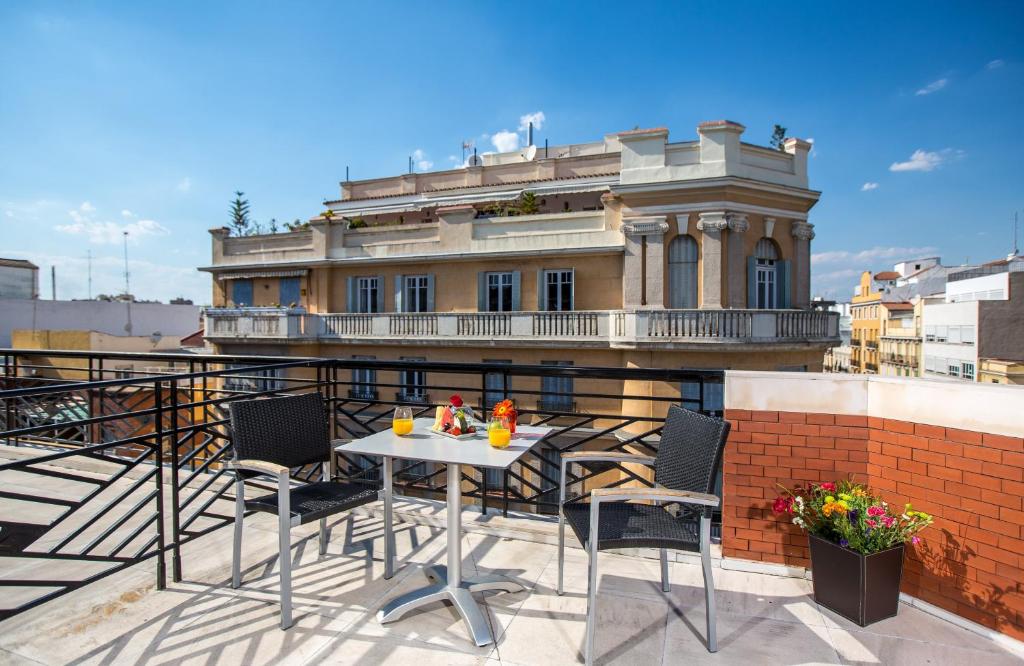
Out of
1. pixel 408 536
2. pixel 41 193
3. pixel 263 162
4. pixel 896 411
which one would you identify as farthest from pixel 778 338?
pixel 41 193

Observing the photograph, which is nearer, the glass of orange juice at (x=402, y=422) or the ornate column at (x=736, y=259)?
the glass of orange juice at (x=402, y=422)

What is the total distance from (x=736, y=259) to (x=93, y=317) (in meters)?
40.0

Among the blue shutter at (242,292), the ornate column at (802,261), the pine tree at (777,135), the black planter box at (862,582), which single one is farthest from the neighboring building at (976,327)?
the blue shutter at (242,292)

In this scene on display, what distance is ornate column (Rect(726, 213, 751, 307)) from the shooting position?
1449 cm

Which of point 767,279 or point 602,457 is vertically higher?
point 767,279

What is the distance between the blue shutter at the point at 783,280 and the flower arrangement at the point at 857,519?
556 inches

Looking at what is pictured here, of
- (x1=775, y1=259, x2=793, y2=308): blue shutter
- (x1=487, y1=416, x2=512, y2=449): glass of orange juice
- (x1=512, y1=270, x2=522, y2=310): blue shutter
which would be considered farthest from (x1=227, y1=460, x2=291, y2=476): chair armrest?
(x1=775, y1=259, x2=793, y2=308): blue shutter

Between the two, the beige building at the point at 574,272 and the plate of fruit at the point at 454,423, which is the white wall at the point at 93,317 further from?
the plate of fruit at the point at 454,423

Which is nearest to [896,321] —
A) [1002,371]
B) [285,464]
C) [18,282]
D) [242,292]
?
[1002,371]

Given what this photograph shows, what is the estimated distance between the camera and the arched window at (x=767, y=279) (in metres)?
15.0

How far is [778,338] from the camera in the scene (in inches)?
551

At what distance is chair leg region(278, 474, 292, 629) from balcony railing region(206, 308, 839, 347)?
12.8 m

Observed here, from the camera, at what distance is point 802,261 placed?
51.2ft

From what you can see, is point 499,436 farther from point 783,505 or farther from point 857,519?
point 857,519
